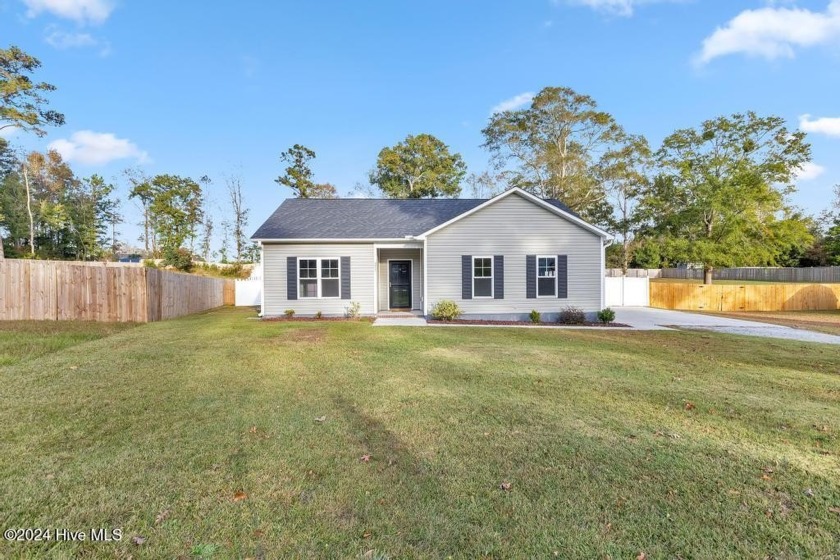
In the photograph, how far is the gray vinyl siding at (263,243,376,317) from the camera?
47.0ft

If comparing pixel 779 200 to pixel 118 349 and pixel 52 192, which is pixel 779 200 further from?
pixel 52 192

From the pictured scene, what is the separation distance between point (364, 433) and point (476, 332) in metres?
7.44

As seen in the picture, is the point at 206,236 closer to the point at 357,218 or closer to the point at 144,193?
the point at 144,193

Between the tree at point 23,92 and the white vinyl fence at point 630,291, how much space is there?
90.9 feet

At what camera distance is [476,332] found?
11.0 m

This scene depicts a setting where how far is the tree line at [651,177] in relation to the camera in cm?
2294

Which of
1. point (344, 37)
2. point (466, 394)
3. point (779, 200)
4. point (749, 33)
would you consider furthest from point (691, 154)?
point (466, 394)

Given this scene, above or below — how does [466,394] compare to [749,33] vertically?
below

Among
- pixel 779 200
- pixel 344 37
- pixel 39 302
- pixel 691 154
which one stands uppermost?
pixel 344 37

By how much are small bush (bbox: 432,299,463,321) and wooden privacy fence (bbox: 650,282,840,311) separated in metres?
13.9

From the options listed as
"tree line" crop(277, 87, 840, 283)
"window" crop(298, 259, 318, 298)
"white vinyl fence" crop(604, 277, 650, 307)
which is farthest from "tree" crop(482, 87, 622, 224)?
"window" crop(298, 259, 318, 298)

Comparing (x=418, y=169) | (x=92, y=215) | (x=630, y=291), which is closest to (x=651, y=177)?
(x=630, y=291)

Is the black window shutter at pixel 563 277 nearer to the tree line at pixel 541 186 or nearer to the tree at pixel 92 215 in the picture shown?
the tree line at pixel 541 186

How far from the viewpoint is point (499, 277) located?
14.0 metres
